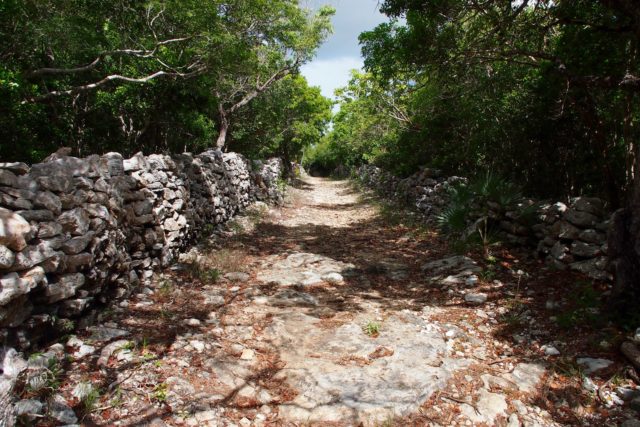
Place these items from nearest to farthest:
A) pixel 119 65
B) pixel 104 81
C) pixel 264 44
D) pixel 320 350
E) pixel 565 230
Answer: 1. pixel 320 350
2. pixel 565 230
3. pixel 104 81
4. pixel 119 65
5. pixel 264 44

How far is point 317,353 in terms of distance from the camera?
4.06 m

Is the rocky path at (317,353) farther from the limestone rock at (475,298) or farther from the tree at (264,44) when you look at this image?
the tree at (264,44)

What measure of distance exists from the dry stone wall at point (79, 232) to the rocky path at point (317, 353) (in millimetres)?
357

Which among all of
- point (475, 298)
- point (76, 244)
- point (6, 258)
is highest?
point (6, 258)

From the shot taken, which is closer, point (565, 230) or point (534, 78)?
point (565, 230)

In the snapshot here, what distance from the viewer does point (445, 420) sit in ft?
10.1

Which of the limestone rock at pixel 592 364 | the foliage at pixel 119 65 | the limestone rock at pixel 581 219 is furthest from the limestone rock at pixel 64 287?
the limestone rock at pixel 581 219

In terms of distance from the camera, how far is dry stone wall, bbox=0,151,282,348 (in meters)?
3.11

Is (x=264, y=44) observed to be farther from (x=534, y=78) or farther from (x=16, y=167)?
(x=16, y=167)

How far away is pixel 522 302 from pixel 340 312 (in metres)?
2.41

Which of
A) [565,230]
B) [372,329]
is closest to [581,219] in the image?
[565,230]

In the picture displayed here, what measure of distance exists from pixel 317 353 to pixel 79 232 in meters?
2.78

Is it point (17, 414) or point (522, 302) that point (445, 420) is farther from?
point (17, 414)

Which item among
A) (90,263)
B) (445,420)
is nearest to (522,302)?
(445,420)
